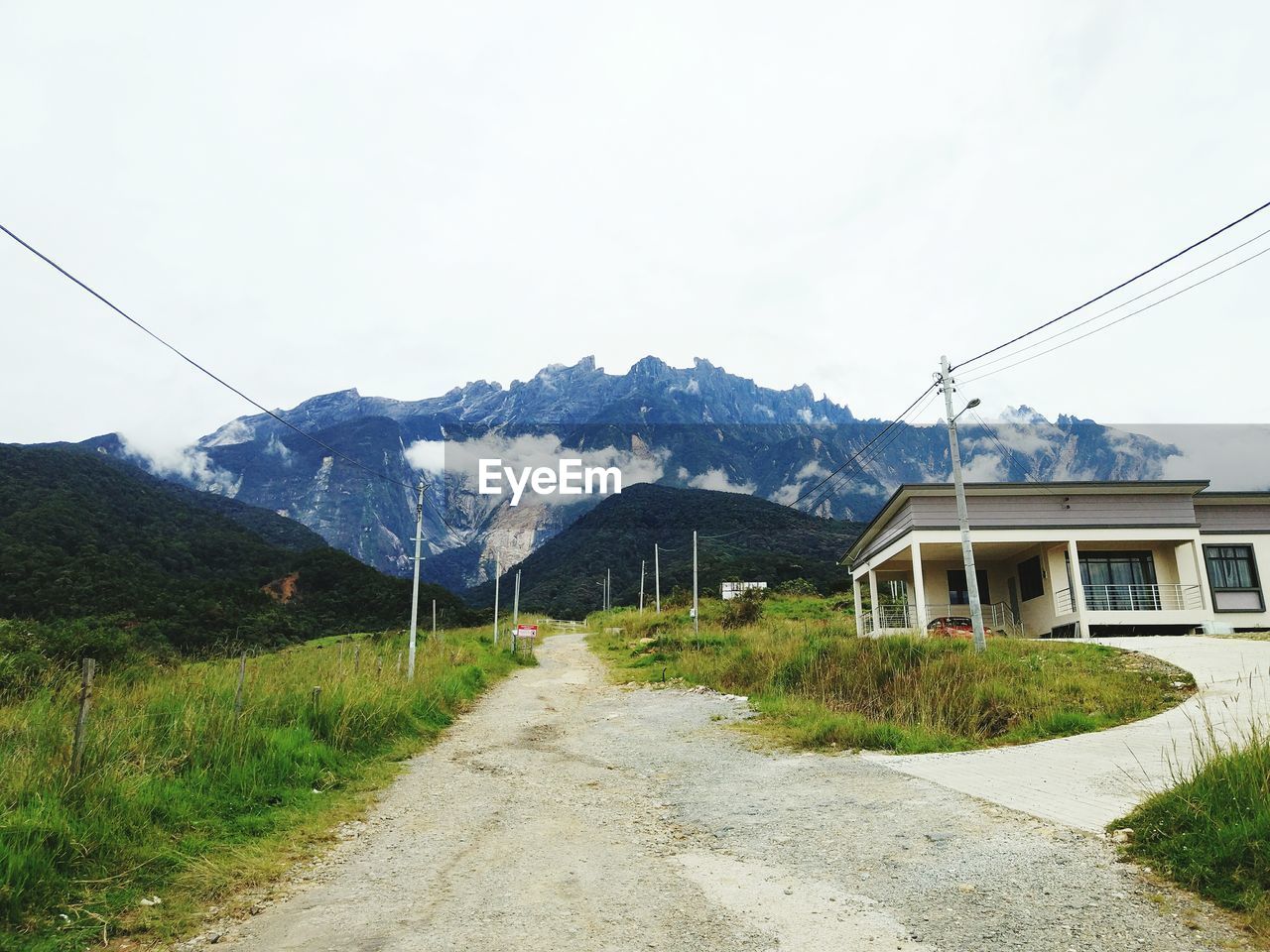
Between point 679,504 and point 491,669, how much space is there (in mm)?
94624

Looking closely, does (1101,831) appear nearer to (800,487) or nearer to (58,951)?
(58,951)

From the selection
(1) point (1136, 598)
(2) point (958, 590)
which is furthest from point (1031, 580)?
(1) point (1136, 598)

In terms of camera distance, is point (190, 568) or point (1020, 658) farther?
point (190, 568)

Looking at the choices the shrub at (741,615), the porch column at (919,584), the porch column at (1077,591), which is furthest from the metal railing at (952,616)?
the shrub at (741,615)

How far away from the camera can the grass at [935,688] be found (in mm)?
11273

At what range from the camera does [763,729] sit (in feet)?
41.6

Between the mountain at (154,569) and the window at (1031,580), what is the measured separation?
29470 mm

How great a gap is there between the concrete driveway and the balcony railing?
15861 millimetres

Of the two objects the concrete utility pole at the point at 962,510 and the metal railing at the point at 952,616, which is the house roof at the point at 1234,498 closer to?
the metal railing at the point at 952,616

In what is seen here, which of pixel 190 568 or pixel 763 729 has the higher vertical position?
pixel 190 568

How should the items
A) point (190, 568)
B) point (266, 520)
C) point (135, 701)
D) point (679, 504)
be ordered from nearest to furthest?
point (135, 701) → point (190, 568) → point (266, 520) → point (679, 504)

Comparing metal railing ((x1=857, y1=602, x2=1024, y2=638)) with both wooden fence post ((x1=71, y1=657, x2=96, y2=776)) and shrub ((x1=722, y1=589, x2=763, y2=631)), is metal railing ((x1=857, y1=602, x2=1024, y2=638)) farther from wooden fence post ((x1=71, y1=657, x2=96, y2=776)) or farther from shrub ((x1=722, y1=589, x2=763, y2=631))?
wooden fence post ((x1=71, y1=657, x2=96, y2=776))

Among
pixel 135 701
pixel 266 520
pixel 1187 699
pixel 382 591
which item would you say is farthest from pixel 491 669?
pixel 266 520

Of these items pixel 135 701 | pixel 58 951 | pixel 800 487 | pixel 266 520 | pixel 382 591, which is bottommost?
pixel 58 951
